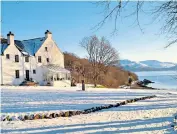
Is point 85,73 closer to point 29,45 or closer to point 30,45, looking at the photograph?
point 30,45

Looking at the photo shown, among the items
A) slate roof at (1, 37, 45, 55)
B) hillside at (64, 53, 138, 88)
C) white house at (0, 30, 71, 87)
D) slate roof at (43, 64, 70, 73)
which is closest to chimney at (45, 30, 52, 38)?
white house at (0, 30, 71, 87)

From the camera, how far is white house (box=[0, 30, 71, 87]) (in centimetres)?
3653

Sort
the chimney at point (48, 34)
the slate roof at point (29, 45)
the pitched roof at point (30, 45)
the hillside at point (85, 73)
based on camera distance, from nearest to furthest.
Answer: the slate roof at point (29, 45)
the pitched roof at point (30, 45)
the chimney at point (48, 34)
the hillside at point (85, 73)

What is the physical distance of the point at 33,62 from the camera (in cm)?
3919

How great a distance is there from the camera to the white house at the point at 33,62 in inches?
1438

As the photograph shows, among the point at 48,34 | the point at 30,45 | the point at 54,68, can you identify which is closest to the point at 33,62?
the point at 54,68

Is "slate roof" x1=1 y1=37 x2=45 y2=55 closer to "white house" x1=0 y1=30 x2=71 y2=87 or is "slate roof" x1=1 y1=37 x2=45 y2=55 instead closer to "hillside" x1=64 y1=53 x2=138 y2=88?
"white house" x1=0 y1=30 x2=71 y2=87

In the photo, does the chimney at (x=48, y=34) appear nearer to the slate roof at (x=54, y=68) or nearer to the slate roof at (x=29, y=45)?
the slate roof at (x=29, y=45)

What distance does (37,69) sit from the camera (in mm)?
39281

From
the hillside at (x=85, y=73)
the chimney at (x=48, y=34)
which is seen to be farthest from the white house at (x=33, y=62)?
the hillside at (x=85, y=73)

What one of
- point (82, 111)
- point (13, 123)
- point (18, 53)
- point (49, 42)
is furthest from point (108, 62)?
point (13, 123)

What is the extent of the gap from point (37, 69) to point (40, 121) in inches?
1135

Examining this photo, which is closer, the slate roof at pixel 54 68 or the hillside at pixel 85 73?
the slate roof at pixel 54 68

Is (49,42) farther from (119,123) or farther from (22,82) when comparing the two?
(119,123)
